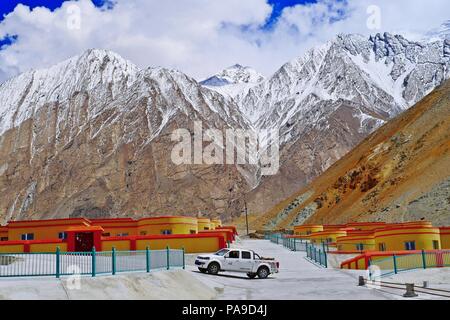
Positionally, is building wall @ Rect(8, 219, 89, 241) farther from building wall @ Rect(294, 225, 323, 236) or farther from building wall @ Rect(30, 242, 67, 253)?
building wall @ Rect(294, 225, 323, 236)

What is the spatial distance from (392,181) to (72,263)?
80.4 m

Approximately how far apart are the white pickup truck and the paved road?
0.47 m

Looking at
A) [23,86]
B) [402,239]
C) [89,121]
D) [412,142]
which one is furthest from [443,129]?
[23,86]

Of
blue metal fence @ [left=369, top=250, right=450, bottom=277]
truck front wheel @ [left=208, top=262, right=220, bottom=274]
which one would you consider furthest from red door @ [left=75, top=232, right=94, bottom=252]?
blue metal fence @ [left=369, top=250, right=450, bottom=277]

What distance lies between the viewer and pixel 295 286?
90.5 ft

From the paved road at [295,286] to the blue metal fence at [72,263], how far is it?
3.80 metres

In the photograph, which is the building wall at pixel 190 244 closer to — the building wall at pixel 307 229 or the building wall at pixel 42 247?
the building wall at pixel 42 247

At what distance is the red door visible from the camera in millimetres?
41125

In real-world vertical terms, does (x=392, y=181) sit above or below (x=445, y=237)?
above

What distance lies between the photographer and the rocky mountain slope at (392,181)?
78938 mm

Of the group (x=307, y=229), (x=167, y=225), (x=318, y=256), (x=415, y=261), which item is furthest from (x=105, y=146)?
(x=415, y=261)

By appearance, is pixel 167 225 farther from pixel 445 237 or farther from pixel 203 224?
pixel 445 237
